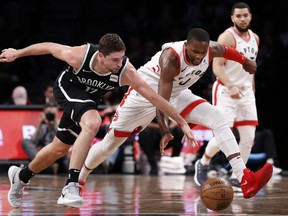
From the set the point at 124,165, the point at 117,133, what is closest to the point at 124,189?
the point at 117,133

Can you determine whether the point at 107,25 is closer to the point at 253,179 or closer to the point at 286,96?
the point at 286,96

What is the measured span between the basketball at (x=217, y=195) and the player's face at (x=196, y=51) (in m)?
1.23

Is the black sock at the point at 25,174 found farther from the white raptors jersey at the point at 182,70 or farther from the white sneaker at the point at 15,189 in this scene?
the white raptors jersey at the point at 182,70

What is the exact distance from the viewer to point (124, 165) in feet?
44.5

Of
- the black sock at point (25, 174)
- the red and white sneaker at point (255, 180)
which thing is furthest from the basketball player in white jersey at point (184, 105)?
the black sock at point (25, 174)

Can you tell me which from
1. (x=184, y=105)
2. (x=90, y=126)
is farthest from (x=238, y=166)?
(x=90, y=126)

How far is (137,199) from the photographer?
29.4 feet

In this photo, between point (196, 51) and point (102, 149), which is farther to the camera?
point (102, 149)

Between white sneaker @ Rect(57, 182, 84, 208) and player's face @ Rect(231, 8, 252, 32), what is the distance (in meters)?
3.44

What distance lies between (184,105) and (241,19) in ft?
6.12

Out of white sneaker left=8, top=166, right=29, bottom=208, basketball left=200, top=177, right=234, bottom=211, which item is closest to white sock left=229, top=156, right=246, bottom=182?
basketball left=200, top=177, right=234, bottom=211

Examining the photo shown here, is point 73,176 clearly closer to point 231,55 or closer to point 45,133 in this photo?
point 231,55

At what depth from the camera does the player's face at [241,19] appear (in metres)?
10.1

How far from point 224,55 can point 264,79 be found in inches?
227
